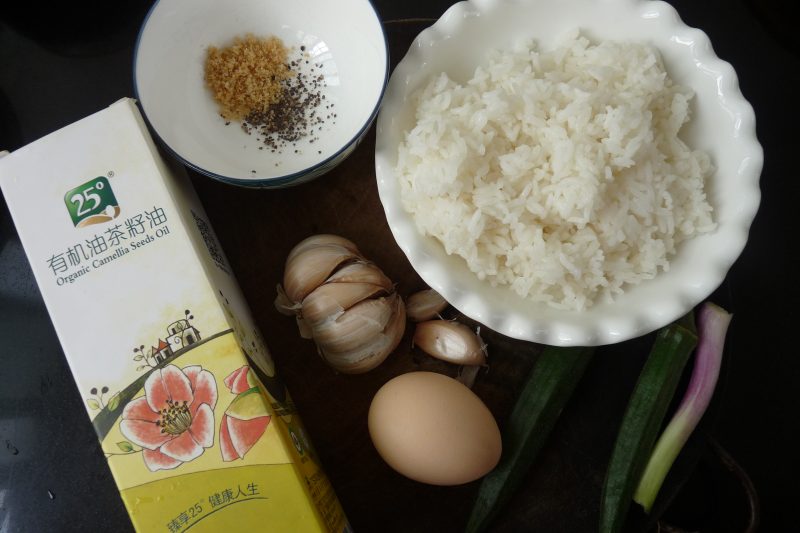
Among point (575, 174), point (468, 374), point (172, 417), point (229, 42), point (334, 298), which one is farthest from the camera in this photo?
point (229, 42)

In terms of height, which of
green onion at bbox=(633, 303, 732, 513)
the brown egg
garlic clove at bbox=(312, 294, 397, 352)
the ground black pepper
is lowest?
green onion at bbox=(633, 303, 732, 513)

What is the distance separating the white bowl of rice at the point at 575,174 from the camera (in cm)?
133

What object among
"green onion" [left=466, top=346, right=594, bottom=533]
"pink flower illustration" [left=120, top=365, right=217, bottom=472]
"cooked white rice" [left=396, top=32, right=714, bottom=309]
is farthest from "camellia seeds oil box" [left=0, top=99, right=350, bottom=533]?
"cooked white rice" [left=396, top=32, right=714, bottom=309]

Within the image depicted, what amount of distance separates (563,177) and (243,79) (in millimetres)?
931

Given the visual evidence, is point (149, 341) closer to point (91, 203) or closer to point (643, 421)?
point (91, 203)

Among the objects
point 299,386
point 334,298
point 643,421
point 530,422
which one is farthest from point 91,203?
point 643,421

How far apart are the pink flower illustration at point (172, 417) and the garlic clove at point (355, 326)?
1.21 feet

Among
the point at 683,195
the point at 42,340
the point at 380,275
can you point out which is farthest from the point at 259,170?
the point at 683,195

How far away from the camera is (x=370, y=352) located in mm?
1522

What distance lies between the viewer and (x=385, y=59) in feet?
5.08

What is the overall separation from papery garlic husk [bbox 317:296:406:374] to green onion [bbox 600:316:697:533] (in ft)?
2.10

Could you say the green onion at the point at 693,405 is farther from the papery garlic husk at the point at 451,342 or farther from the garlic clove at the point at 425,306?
the garlic clove at the point at 425,306

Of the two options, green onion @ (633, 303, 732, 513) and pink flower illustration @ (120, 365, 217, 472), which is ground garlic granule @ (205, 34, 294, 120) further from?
green onion @ (633, 303, 732, 513)

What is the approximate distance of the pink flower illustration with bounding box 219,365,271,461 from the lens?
1.17 m
